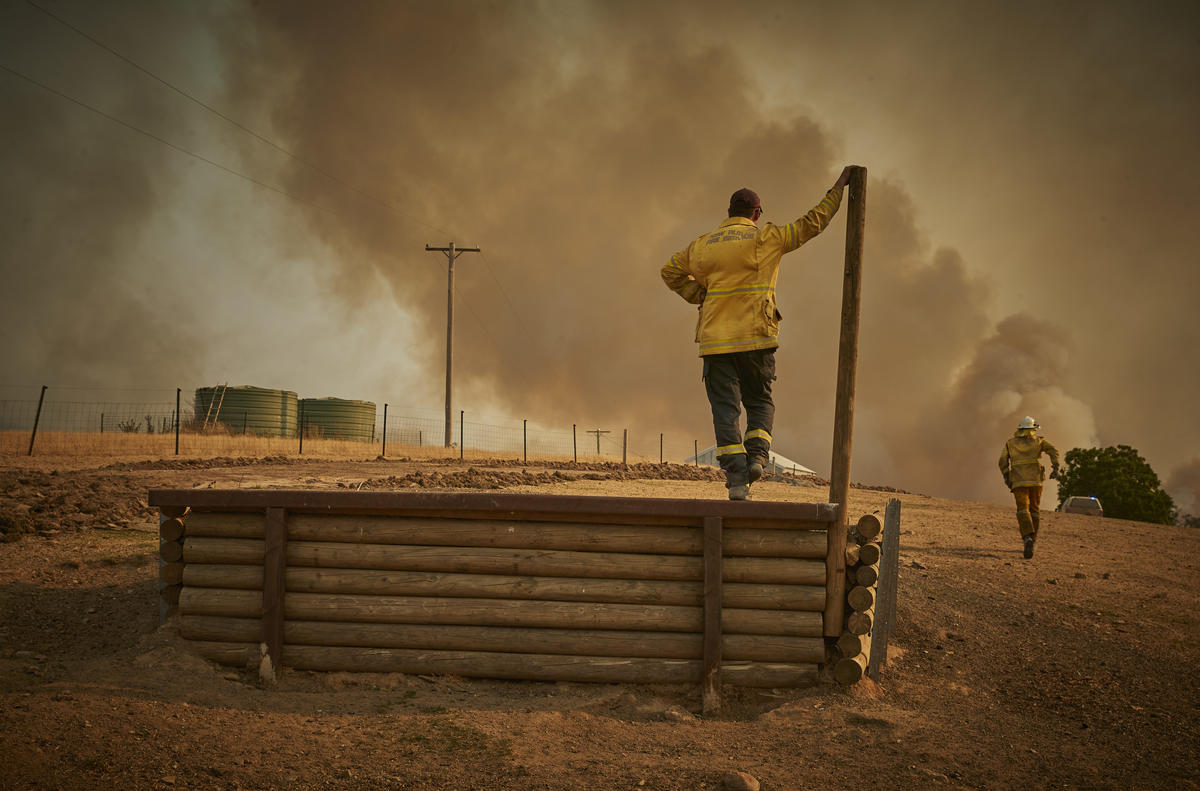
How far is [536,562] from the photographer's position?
612 cm

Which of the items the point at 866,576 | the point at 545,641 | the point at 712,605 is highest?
the point at 866,576

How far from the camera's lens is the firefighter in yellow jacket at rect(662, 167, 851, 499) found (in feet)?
20.6

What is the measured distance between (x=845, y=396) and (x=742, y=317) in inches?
40.4

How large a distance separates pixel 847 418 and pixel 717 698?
2.36 metres

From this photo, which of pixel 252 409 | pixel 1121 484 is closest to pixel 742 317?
pixel 252 409

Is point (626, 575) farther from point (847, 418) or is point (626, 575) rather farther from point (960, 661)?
point (960, 661)

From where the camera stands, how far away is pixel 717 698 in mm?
5828

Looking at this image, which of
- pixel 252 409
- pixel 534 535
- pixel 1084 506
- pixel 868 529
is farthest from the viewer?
pixel 252 409

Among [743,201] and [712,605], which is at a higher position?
[743,201]

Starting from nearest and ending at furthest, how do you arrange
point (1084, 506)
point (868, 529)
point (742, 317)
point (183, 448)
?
point (868, 529) → point (742, 317) → point (183, 448) → point (1084, 506)

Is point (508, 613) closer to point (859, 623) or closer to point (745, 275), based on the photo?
point (859, 623)

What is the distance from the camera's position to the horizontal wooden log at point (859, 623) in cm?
601

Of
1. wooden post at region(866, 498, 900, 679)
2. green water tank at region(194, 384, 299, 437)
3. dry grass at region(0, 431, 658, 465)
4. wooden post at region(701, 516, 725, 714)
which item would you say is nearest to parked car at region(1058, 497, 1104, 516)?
dry grass at region(0, 431, 658, 465)

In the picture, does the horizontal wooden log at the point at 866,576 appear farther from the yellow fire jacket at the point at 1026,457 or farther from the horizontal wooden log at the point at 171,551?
the yellow fire jacket at the point at 1026,457
